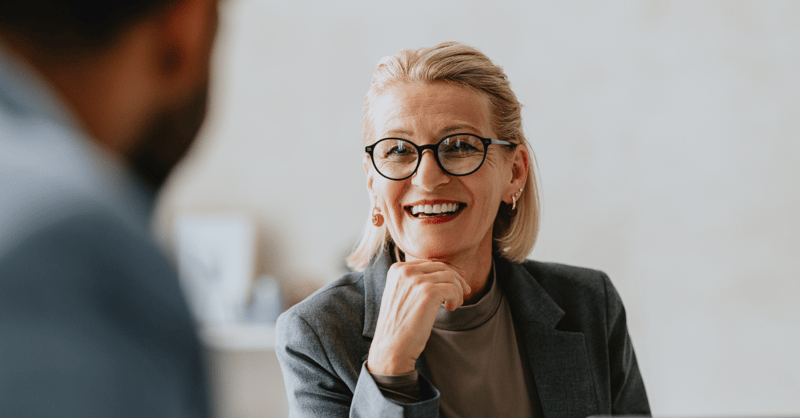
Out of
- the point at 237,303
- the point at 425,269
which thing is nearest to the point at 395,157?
the point at 425,269

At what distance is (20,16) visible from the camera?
309 millimetres

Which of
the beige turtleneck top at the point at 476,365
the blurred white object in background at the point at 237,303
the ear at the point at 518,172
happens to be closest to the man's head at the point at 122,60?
the beige turtleneck top at the point at 476,365

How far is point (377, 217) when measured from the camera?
133 centimetres

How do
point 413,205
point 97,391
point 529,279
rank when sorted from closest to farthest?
point 97,391, point 413,205, point 529,279

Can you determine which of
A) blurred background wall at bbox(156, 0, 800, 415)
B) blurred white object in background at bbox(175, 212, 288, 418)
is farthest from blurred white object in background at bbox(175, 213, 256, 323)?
blurred background wall at bbox(156, 0, 800, 415)

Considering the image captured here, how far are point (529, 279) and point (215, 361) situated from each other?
1.15 m

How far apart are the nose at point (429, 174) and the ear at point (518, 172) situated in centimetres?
22

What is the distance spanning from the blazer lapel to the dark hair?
1098 millimetres

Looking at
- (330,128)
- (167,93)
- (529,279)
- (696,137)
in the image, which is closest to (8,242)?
(167,93)

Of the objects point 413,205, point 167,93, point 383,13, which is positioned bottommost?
point 413,205

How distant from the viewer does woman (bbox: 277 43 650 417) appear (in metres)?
1.13

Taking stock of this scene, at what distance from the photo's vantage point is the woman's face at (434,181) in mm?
1203

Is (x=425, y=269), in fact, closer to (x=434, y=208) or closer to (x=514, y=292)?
(x=434, y=208)

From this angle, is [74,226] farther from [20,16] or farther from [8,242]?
[20,16]
